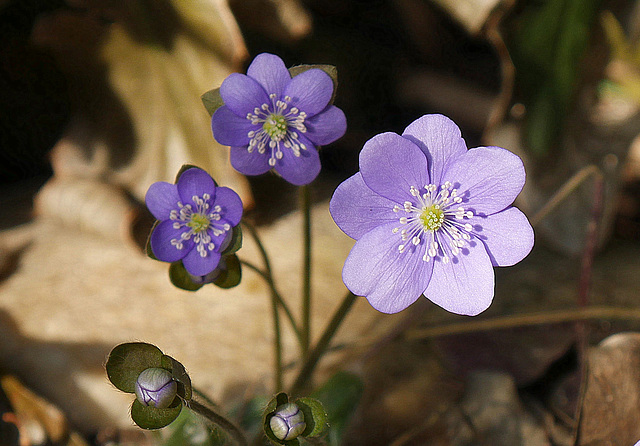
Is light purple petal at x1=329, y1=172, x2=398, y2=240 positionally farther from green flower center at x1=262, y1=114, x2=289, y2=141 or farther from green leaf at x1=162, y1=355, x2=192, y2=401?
green leaf at x1=162, y1=355, x2=192, y2=401

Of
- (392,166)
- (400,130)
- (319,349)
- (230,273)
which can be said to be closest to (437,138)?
(392,166)

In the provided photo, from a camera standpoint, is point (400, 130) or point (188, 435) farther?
point (400, 130)

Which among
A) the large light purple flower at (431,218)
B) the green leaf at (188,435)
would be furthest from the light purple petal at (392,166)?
the green leaf at (188,435)

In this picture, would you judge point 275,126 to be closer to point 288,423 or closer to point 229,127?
point 229,127

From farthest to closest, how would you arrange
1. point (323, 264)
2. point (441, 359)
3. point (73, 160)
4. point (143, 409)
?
point (73, 160) < point (323, 264) < point (441, 359) < point (143, 409)

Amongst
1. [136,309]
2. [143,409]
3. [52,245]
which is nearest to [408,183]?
[143,409]

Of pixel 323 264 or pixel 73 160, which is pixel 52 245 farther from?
pixel 323 264
